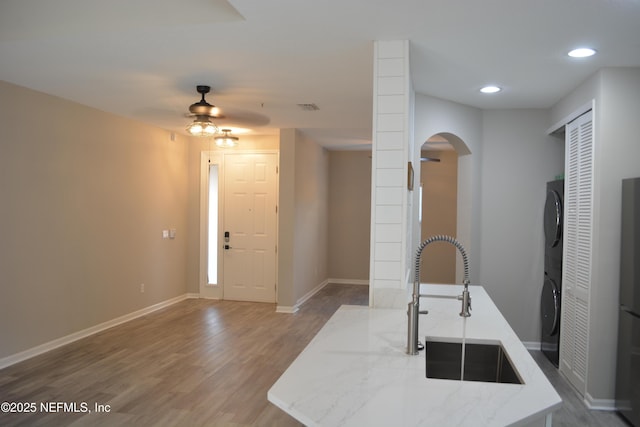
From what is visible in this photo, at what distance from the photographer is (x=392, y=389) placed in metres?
1.51

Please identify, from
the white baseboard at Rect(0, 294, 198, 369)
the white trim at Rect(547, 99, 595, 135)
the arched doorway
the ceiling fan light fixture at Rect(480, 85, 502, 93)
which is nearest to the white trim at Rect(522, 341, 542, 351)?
the white trim at Rect(547, 99, 595, 135)

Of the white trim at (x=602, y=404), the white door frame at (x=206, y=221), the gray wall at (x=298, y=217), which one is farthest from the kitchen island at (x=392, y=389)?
the white door frame at (x=206, y=221)

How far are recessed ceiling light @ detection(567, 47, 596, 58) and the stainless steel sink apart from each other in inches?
79.7

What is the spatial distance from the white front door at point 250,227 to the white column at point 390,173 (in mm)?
4178

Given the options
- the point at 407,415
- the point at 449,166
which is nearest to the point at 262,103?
the point at 407,415

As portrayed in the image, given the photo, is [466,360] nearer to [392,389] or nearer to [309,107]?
[392,389]

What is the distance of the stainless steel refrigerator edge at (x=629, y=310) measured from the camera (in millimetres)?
3021

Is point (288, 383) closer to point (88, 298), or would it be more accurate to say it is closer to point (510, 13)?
point (510, 13)

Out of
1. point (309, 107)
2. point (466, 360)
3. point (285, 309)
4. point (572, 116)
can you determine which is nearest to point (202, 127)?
point (309, 107)

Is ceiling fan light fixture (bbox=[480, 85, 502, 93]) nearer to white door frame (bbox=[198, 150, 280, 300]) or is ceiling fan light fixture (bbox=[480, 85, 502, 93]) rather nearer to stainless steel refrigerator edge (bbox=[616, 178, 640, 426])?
stainless steel refrigerator edge (bbox=[616, 178, 640, 426])

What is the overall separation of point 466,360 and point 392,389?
2.61 ft

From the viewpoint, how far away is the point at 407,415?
1312 mm

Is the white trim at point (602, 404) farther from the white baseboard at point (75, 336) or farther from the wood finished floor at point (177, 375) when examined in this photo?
the white baseboard at point (75, 336)

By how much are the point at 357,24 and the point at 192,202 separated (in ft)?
16.6
